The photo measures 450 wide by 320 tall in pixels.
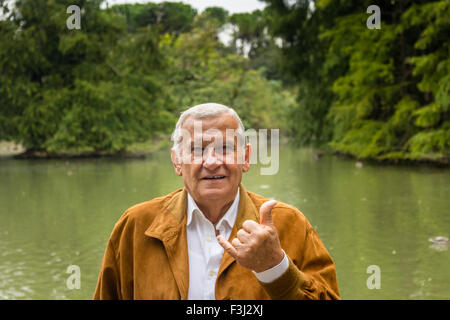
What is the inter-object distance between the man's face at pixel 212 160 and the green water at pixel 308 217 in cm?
383

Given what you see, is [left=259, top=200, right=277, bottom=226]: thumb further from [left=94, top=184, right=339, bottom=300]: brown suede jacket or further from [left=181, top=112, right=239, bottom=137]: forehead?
[left=181, top=112, right=239, bottom=137]: forehead

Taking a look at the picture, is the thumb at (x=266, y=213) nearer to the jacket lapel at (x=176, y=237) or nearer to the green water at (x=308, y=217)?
the jacket lapel at (x=176, y=237)

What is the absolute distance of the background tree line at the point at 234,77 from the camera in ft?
62.0

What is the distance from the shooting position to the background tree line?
18.9 metres

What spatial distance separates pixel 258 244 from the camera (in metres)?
1.94

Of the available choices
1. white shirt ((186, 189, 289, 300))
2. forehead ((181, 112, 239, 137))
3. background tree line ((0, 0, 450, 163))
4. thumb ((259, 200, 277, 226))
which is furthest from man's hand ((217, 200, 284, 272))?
background tree line ((0, 0, 450, 163))

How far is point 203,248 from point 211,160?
33 centimetres

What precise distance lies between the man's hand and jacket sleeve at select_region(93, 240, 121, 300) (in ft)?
1.89

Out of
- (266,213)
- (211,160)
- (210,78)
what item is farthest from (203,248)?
(210,78)

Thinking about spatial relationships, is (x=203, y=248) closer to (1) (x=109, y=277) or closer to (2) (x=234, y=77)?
(1) (x=109, y=277)

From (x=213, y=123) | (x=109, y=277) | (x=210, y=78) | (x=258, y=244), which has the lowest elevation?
(x=109, y=277)

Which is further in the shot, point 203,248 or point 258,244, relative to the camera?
point 203,248
